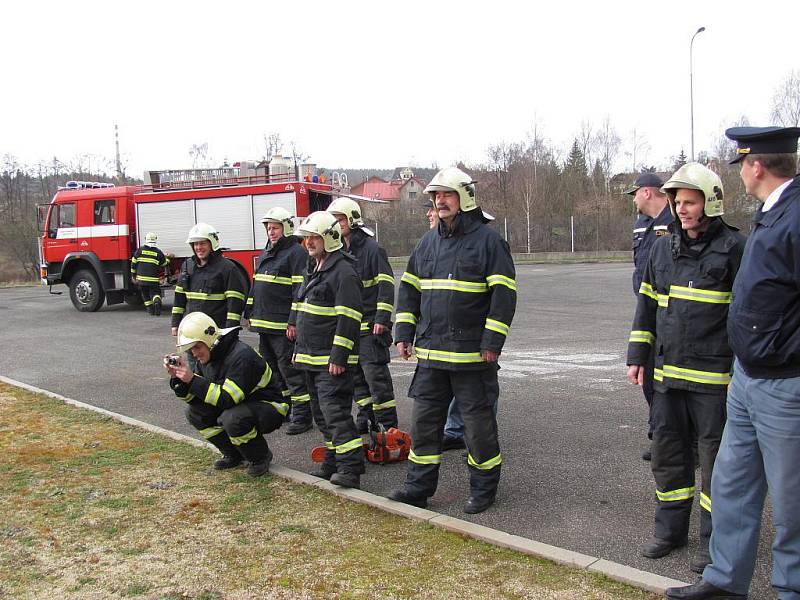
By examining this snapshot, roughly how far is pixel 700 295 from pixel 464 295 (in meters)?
1.40

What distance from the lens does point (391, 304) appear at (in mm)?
6285

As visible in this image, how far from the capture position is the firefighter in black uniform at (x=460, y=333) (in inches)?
179

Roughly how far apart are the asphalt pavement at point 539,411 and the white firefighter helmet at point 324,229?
5.68 ft

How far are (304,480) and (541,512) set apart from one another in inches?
66.2

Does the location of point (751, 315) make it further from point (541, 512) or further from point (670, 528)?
point (541, 512)

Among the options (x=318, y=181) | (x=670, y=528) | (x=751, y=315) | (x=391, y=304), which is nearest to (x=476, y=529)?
(x=670, y=528)

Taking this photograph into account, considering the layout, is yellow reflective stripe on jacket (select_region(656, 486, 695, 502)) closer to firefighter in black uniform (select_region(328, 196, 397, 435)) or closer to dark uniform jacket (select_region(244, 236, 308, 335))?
firefighter in black uniform (select_region(328, 196, 397, 435))

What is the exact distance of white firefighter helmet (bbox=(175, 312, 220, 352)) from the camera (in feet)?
16.9

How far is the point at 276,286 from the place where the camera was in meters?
6.97

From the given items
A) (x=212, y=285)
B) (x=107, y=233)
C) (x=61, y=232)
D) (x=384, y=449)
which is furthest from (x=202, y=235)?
(x=61, y=232)

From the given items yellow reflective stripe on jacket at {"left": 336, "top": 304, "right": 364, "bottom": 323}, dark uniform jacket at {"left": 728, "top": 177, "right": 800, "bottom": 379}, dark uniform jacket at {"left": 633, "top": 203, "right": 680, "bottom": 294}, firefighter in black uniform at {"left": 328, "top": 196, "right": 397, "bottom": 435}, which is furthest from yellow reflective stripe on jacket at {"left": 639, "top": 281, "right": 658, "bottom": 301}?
firefighter in black uniform at {"left": 328, "top": 196, "right": 397, "bottom": 435}

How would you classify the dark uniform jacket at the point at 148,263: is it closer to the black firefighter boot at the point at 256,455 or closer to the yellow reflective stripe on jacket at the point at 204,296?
the yellow reflective stripe on jacket at the point at 204,296

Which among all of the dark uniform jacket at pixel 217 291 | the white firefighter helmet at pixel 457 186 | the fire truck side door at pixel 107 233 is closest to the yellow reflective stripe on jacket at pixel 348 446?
the white firefighter helmet at pixel 457 186

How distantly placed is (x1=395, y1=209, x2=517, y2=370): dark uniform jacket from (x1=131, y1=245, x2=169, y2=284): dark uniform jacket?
12.8 m
